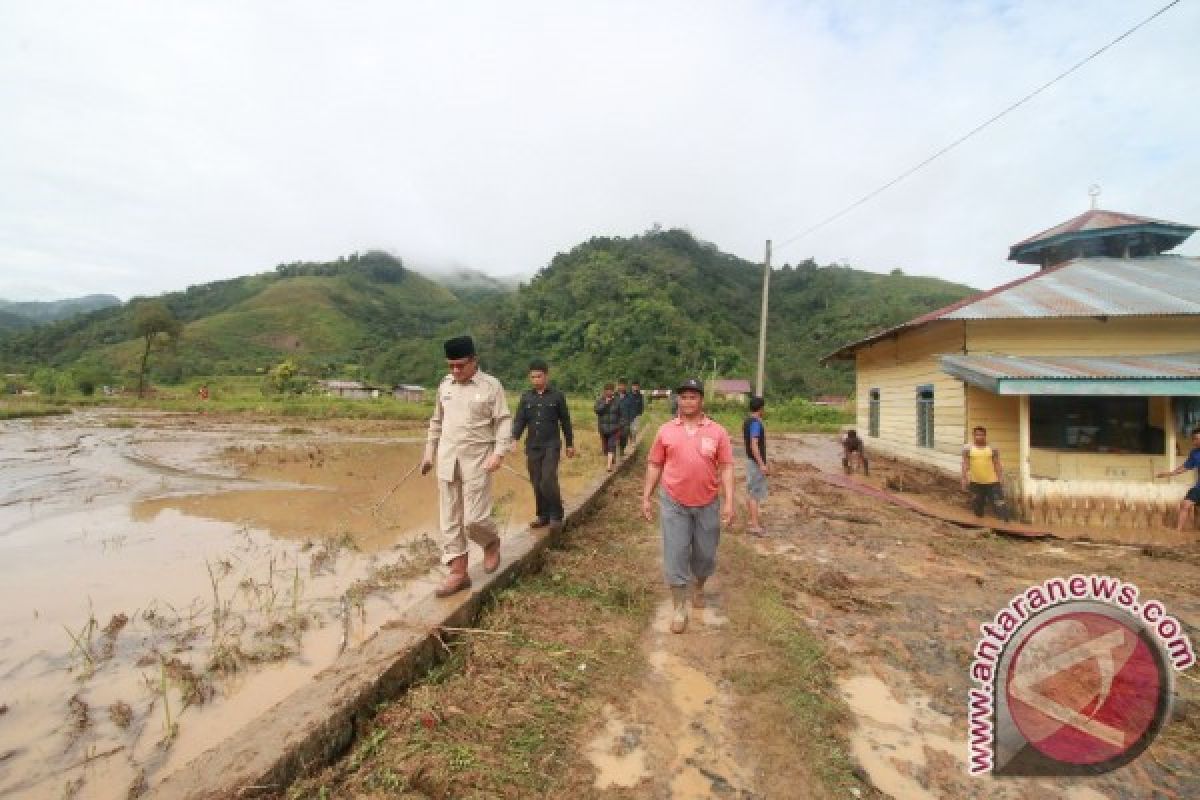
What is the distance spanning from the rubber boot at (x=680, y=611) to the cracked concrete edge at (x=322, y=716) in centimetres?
135

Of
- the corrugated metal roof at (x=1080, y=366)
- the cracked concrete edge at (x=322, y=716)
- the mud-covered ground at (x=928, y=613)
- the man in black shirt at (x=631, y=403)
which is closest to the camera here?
the cracked concrete edge at (x=322, y=716)

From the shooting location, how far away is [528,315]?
62.1 m

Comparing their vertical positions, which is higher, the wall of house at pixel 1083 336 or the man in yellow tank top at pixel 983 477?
the wall of house at pixel 1083 336

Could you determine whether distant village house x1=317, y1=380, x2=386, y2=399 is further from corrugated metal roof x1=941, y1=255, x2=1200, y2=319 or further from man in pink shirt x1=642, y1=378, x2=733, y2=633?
man in pink shirt x1=642, y1=378, x2=733, y2=633

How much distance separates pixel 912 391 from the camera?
1292cm

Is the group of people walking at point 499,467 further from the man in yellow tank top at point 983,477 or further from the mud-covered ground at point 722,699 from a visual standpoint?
the man in yellow tank top at point 983,477

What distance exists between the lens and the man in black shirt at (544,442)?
19.6 ft

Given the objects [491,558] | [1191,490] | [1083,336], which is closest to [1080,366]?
[1083,336]

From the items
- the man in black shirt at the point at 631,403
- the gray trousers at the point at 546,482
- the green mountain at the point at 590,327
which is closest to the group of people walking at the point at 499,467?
the gray trousers at the point at 546,482

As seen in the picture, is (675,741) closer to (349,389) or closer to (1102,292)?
(1102,292)

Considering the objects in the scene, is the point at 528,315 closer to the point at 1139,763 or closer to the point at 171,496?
the point at 171,496

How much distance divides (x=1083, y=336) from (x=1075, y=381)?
305 cm

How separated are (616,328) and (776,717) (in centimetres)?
5195

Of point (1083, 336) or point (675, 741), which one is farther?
point (1083, 336)
